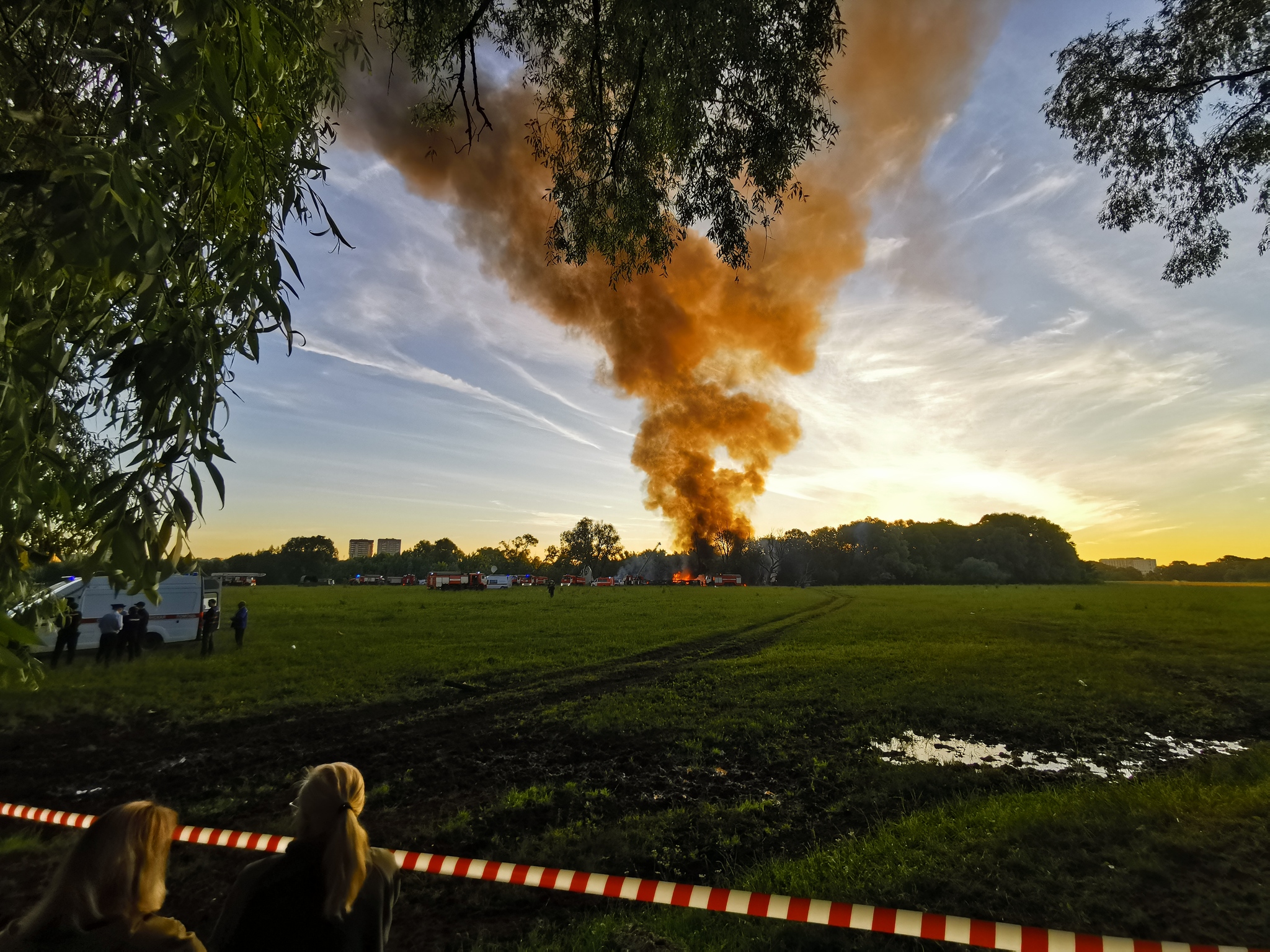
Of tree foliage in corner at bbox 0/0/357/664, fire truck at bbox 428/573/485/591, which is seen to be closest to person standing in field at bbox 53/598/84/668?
tree foliage in corner at bbox 0/0/357/664

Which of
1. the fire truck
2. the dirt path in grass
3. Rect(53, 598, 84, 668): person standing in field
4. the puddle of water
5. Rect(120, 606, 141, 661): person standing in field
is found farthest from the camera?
the fire truck

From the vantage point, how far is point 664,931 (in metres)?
4.68

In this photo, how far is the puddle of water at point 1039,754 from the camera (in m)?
9.27

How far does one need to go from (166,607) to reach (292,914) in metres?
23.1

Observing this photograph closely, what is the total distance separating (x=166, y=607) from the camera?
2039 cm

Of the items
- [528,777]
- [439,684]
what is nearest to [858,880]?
[528,777]

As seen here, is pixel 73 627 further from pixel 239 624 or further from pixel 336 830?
pixel 336 830

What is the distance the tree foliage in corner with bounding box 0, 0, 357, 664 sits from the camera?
2264mm

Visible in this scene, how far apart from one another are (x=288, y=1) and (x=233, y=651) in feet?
71.3

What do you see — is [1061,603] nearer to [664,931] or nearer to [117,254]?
[664,931]

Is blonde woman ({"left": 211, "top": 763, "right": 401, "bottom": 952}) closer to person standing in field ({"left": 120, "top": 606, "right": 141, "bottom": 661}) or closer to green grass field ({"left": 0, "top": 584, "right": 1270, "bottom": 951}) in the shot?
green grass field ({"left": 0, "top": 584, "right": 1270, "bottom": 951})

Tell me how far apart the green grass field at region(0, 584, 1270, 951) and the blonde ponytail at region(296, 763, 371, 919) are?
263cm

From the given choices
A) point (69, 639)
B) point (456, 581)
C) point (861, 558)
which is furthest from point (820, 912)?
point (861, 558)

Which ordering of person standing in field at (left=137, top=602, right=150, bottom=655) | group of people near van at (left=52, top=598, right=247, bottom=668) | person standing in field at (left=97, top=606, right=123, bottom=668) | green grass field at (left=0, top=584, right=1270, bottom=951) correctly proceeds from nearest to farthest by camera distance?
green grass field at (left=0, top=584, right=1270, bottom=951) < group of people near van at (left=52, top=598, right=247, bottom=668) < person standing in field at (left=97, top=606, right=123, bottom=668) < person standing in field at (left=137, top=602, right=150, bottom=655)
